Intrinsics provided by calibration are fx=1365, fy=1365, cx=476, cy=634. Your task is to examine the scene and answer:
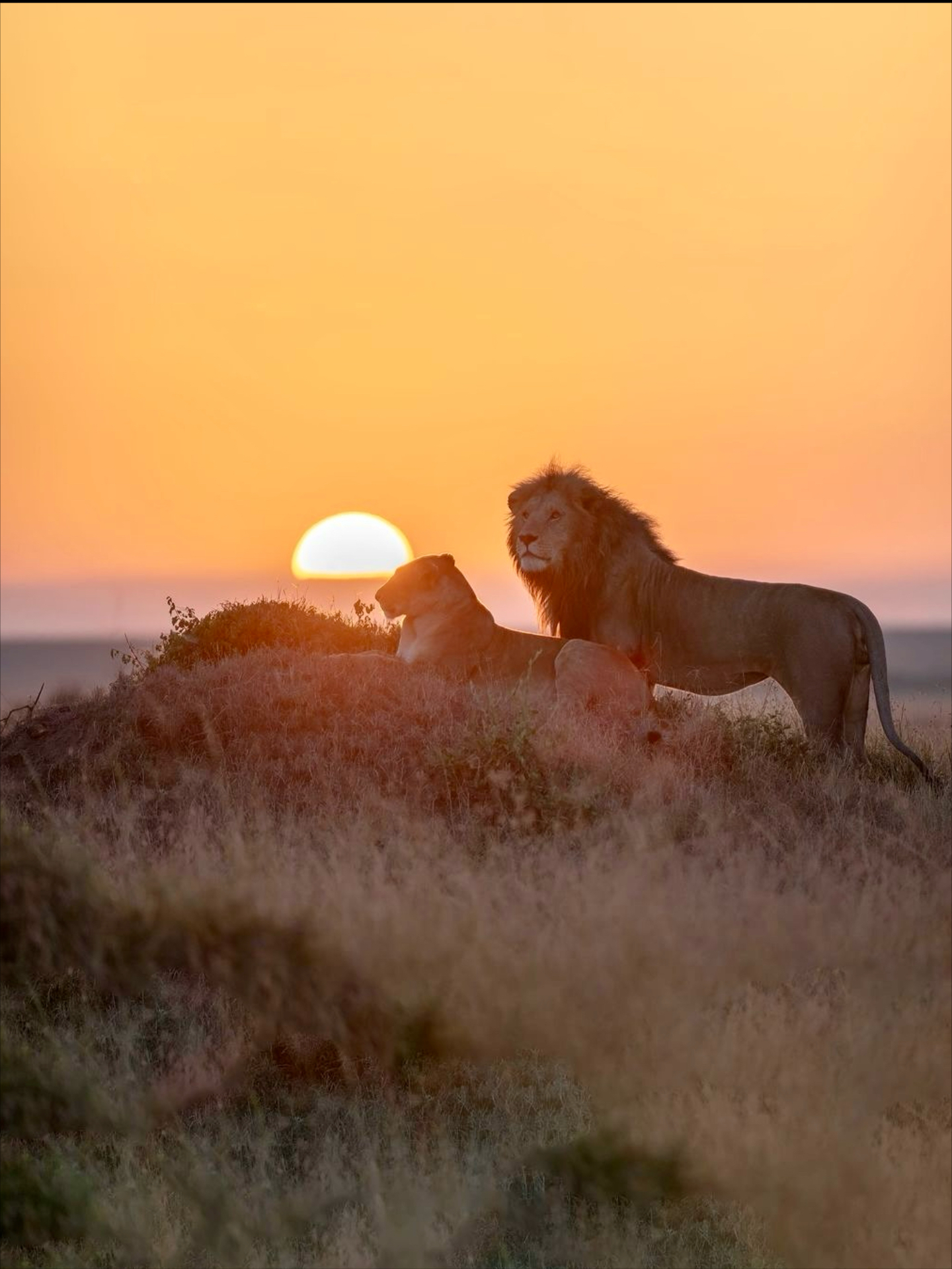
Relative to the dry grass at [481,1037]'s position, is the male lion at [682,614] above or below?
above

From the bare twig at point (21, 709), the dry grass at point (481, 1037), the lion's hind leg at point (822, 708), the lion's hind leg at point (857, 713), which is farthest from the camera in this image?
the bare twig at point (21, 709)

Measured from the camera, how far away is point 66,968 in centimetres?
833

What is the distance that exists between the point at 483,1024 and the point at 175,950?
83.5 inches

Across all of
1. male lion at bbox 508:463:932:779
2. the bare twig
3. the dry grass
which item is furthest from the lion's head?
the bare twig

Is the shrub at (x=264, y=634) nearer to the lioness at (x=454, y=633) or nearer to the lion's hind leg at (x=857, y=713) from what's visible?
the lioness at (x=454, y=633)

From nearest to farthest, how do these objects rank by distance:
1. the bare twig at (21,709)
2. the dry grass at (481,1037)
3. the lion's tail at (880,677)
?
the dry grass at (481,1037) < the lion's tail at (880,677) < the bare twig at (21,709)

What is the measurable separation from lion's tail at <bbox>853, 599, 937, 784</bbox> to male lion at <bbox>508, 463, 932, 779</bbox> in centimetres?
1

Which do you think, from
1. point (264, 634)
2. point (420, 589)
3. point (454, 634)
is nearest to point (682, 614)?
point (454, 634)

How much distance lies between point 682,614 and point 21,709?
6509 millimetres

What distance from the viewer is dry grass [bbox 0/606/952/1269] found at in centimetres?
598

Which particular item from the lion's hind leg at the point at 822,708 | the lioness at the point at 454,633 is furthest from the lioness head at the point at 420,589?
the lion's hind leg at the point at 822,708

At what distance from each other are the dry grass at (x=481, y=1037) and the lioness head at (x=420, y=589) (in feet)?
12.2

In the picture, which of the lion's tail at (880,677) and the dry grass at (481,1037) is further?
the lion's tail at (880,677)

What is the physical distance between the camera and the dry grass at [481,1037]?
5.98 m
